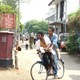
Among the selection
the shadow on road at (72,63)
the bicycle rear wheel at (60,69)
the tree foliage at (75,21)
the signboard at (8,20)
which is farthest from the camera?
the tree foliage at (75,21)

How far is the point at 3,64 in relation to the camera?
14.9 metres

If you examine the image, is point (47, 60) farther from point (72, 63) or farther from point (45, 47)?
point (72, 63)

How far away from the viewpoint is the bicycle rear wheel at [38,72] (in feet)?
39.5

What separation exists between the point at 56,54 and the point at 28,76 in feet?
4.55

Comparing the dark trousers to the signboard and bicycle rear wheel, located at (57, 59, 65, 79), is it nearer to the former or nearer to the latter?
bicycle rear wheel, located at (57, 59, 65, 79)

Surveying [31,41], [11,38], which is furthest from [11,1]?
[11,38]

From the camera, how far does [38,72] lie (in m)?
12.7

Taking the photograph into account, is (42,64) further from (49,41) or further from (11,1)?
(11,1)

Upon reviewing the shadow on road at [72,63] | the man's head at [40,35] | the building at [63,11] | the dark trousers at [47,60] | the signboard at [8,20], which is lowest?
the shadow on road at [72,63]

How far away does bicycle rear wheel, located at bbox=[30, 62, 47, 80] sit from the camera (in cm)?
1203

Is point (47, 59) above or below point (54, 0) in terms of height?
below

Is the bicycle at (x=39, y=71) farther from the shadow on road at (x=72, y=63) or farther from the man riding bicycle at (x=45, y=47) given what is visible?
the shadow on road at (x=72, y=63)

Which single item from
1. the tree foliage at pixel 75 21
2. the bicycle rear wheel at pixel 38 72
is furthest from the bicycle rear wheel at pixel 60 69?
the tree foliage at pixel 75 21

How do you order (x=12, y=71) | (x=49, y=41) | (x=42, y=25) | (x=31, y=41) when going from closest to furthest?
(x=49, y=41), (x=12, y=71), (x=31, y=41), (x=42, y=25)
